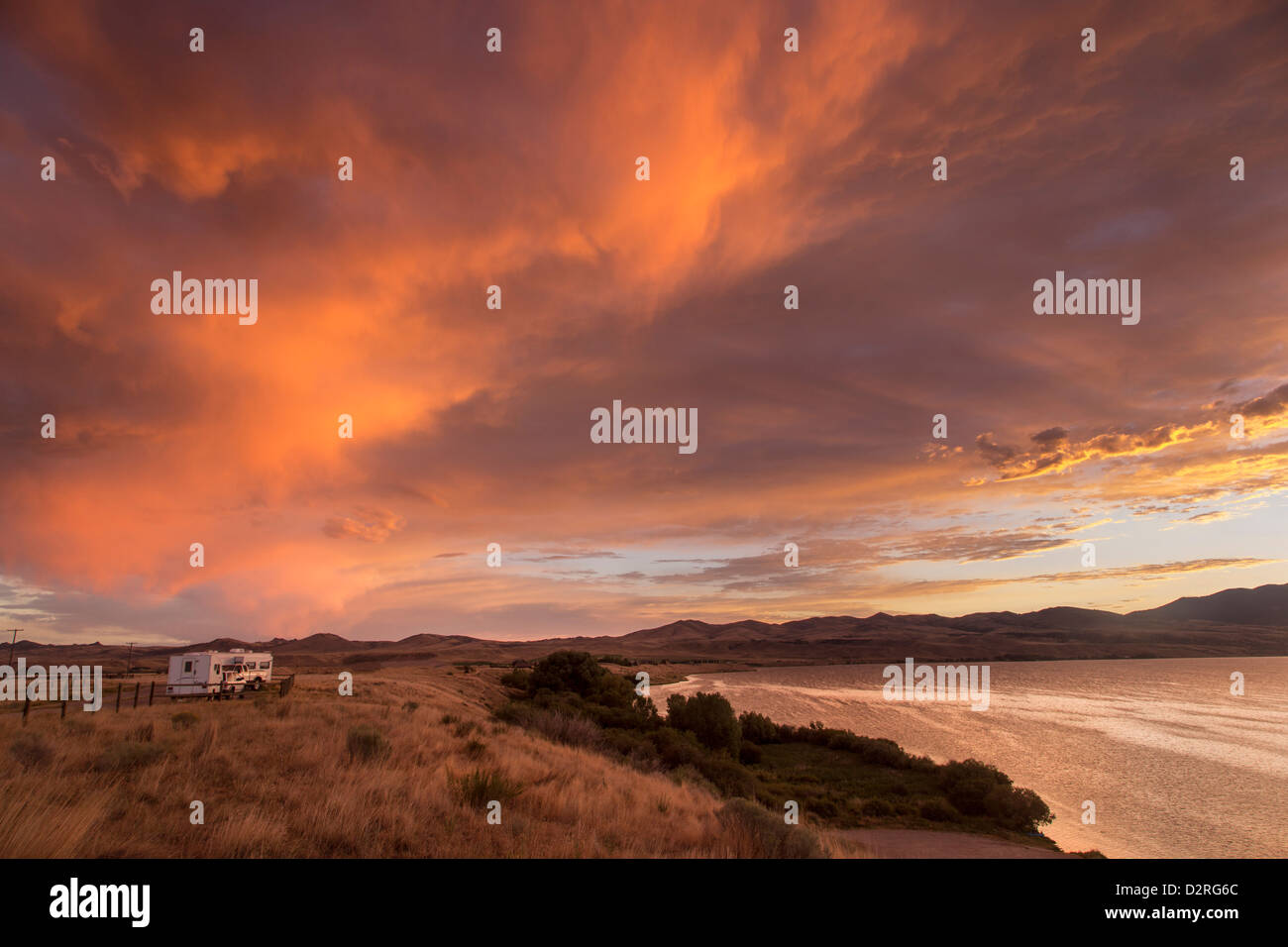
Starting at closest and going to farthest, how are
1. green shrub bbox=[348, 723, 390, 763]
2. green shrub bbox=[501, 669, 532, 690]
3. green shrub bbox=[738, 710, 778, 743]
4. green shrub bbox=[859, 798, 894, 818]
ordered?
1. green shrub bbox=[348, 723, 390, 763]
2. green shrub bbox=[859, 798, 894, 818]
3. green shrub bbox=[738, 710, 778, 743]
4. green shrub bbox=[501, 669, 532, 690]

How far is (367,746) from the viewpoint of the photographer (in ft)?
54.1

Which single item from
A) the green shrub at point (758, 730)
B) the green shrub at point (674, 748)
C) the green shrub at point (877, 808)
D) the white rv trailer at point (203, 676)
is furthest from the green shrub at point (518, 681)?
the green shrub at point (877, 808)

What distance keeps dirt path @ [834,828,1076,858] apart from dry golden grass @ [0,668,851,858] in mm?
10125

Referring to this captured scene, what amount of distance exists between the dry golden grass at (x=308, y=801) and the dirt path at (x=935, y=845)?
33.2 feet

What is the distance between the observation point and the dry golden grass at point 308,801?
28.0ft

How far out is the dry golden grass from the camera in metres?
8.54

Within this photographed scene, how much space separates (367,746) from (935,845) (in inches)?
897

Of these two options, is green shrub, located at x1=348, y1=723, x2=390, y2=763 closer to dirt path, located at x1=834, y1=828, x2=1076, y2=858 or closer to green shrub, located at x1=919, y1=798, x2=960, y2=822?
dirt path, located at x1=834, y1=828, x2=1076, y2=858

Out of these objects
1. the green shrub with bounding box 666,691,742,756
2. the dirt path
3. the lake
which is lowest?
the lake

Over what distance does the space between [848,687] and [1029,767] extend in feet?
244

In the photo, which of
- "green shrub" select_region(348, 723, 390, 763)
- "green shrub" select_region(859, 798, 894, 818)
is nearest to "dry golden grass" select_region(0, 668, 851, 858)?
"green shrub" select_region(348, 723, 390, 763)

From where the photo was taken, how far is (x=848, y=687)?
117875mm
